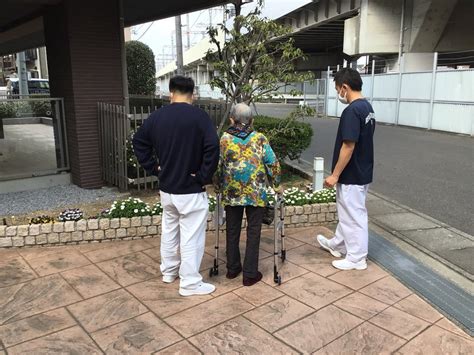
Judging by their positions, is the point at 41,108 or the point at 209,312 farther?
the point at 41,108

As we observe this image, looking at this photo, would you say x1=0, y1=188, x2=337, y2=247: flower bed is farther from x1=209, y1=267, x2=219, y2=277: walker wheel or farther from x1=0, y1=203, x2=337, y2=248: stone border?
x1=209, y1=267, x2=219, y2=277: walker wheel

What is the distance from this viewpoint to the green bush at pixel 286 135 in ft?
21.7

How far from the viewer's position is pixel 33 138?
21.9 ft

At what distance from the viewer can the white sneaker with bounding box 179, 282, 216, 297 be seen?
3.43m

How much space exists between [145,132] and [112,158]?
3.21 meters

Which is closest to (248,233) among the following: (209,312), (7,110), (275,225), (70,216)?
(275,225)

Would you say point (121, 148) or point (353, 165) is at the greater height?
point (353, 165)

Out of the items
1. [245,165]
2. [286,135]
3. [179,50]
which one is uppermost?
[179,50]

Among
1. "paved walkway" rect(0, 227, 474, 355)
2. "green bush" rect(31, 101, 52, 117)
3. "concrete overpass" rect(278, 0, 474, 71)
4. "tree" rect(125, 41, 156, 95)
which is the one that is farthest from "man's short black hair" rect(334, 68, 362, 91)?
"concrete overpass" rect(278, 0, 474, 71)

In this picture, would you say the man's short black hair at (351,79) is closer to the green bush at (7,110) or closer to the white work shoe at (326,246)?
the white work shoe at (326,246)

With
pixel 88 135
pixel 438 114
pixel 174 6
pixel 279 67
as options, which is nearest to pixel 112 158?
pixel 88 135

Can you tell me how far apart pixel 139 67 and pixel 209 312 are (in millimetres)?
14311

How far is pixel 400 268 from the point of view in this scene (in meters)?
3.95

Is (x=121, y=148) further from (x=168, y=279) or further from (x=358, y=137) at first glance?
(x=358, y=137)
